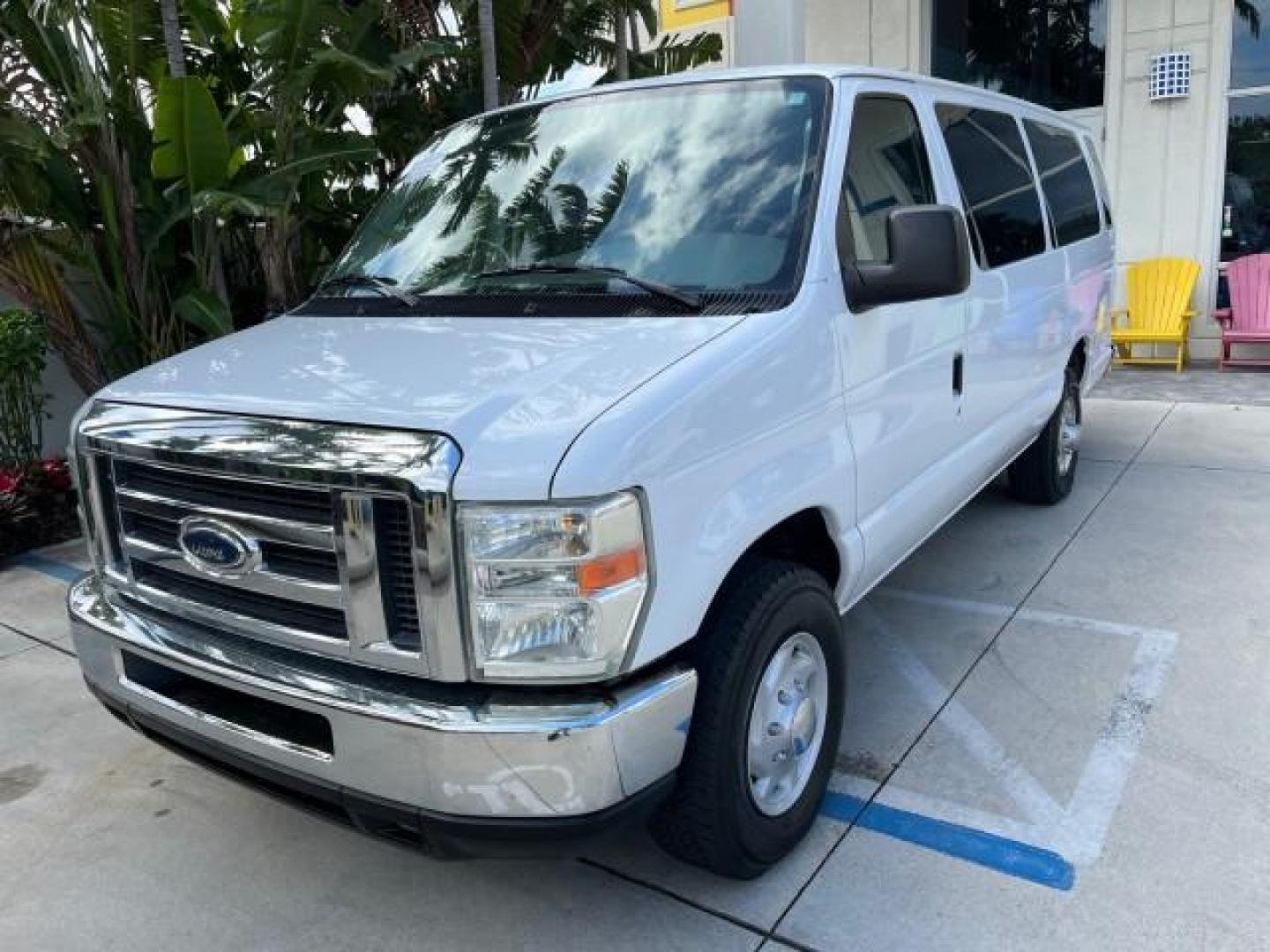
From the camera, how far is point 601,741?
85.0 inches

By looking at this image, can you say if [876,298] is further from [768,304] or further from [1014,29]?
[1014,29]

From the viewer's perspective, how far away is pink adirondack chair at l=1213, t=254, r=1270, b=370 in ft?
32.1

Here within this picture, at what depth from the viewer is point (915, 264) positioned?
2906 mm

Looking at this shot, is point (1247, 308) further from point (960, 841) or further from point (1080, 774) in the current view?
point (960, 841)

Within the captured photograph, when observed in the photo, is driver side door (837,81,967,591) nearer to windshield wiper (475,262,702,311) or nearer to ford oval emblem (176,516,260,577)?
windshield wiper (475,262,702,311)

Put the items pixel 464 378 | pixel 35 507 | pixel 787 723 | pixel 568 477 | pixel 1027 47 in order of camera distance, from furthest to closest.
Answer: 1. pixel 1027 47
2. pixel 35 507
3. pixel 787 723
4. pixel 464 378
5. pixel 568 477

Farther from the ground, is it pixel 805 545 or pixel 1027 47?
pixel 1027 47

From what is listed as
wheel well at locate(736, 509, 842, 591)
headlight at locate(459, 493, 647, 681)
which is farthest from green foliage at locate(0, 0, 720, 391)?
headlight at locate(459, 493, 647, 681)

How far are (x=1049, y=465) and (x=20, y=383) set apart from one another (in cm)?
619

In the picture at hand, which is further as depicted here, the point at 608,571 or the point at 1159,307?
the point at 1159,307

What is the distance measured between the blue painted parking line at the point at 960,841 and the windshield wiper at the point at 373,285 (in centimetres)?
200

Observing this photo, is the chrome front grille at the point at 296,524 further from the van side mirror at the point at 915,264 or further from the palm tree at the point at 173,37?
the palm tree at the point at 173,37

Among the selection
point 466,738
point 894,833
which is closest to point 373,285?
point 466,738

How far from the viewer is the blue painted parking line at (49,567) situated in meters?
5.74
